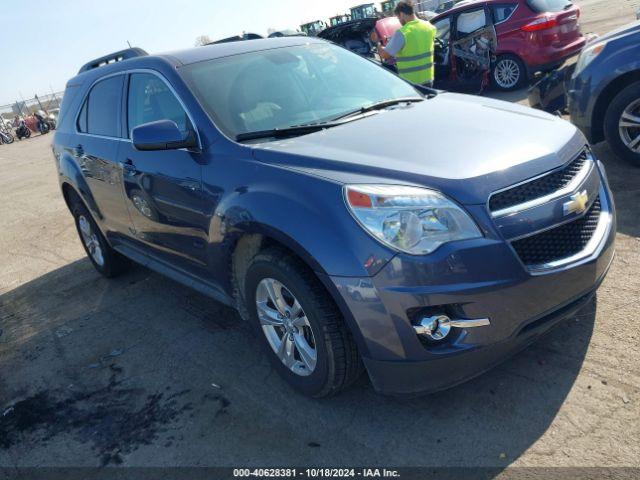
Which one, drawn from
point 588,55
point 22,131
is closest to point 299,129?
point 588,55

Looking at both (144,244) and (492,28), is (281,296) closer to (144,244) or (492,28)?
(144,244)

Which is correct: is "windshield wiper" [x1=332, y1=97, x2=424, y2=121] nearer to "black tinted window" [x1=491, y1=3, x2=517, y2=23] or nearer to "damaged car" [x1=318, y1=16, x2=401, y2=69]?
"black tinted window" [x1=491, y1=3, x2=517, y2=23]

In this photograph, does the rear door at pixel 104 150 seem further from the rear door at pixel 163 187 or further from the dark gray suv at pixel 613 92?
the dark gray suv at pixel 613 92

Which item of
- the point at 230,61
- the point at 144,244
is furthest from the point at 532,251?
the point at 144,244

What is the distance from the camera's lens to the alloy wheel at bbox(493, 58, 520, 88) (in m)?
9.84

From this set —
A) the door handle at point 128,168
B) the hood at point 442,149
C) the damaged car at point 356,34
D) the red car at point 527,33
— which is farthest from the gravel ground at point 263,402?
the damaged car at point 356,34

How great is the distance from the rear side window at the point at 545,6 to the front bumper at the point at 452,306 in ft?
27.6

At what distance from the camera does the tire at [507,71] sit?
9.77m

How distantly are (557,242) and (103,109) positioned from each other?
3645 mm

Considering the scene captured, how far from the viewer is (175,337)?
13.1 feet

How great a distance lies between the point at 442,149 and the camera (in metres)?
2.67

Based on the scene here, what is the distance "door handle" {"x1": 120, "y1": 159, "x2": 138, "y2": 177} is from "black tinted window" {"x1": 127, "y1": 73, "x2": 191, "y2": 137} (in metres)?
0.30

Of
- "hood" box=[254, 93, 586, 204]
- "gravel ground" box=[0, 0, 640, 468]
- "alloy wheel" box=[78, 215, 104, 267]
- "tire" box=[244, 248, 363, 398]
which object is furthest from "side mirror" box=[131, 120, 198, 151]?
"alloy wheel" box=[78, 215, 104, 267]

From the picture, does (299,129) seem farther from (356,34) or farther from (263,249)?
(356,34)
